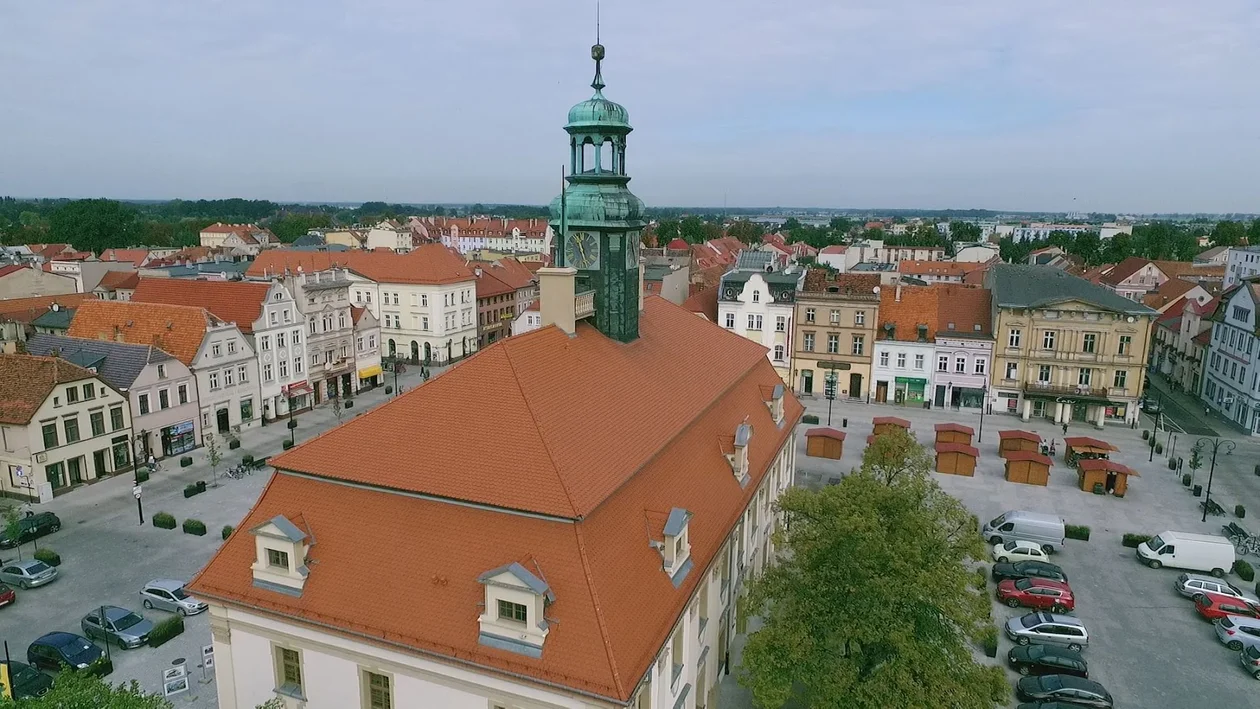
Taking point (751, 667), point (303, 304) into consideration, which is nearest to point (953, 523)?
point (751, 667)

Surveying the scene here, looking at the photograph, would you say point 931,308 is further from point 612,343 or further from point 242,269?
point 242,269

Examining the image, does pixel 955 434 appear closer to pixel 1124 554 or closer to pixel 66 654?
pixel 1124 554

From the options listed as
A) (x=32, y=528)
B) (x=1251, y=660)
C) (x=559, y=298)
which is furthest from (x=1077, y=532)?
(x=32, y=528)

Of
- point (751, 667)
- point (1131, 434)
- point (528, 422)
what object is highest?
point (528, 422)

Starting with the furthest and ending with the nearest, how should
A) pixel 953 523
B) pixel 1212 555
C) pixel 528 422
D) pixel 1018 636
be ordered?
pixel 1212 555, pixel 1018 636, pixel 953 523, pixel 528 422

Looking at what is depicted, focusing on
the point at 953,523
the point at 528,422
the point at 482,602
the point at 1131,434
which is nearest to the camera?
the point at 482,602

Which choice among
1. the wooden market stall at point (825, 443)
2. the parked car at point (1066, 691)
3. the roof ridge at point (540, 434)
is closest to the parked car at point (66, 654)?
the roof ridge at point (540, 434)

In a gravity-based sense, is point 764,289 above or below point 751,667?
above
